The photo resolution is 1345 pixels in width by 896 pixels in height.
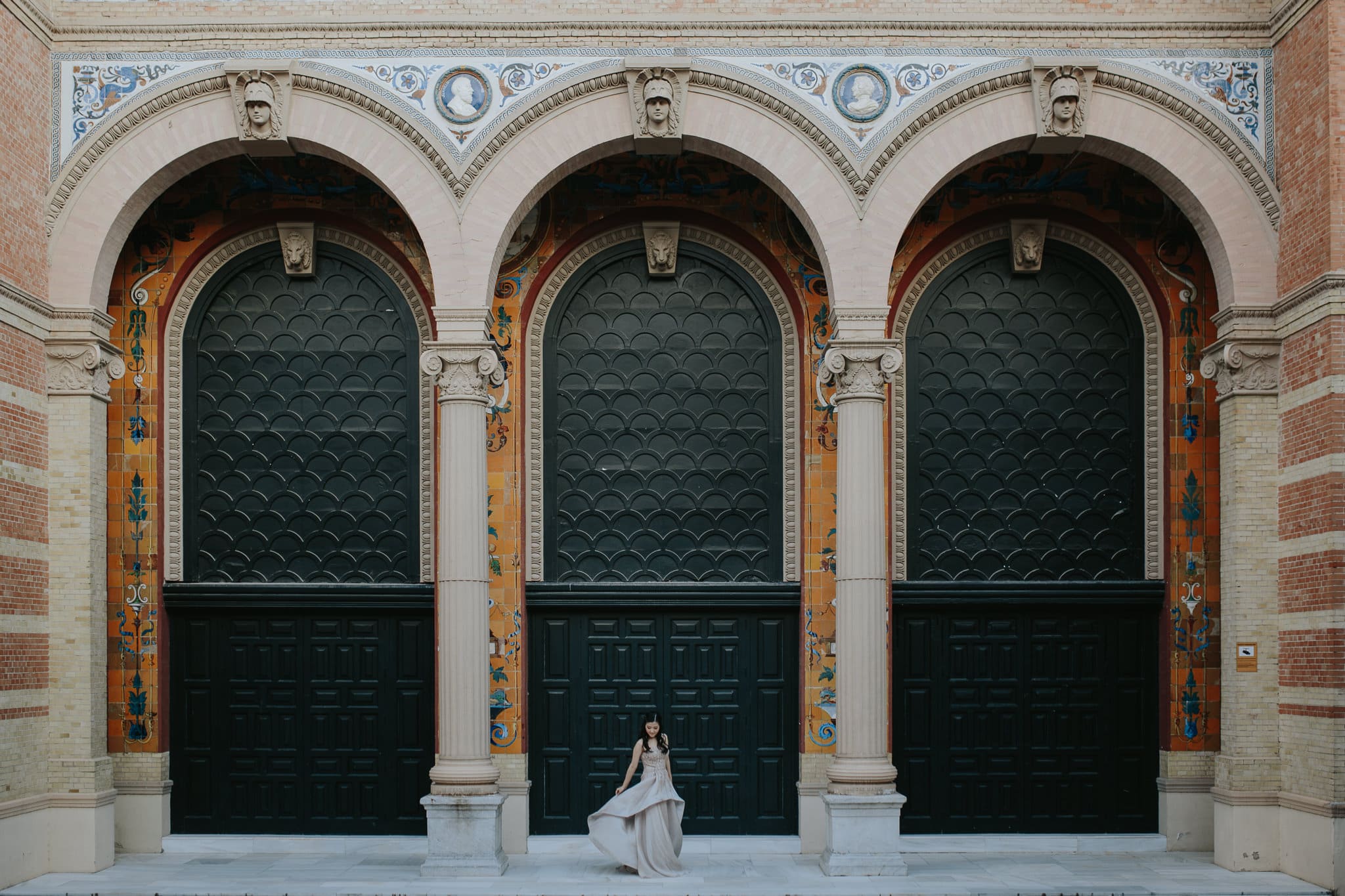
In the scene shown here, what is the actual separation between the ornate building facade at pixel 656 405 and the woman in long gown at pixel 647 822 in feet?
4.03

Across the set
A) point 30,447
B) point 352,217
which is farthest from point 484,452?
point 30,447

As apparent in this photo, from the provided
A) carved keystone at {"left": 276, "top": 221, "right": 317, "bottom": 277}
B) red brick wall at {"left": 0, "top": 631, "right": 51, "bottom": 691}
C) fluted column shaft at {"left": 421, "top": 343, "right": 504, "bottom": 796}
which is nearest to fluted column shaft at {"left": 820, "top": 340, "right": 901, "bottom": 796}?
fluted column shaft at {"left": 421, "top": 343, "right": 504, "bottom": 796}

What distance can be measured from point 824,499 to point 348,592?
560cm

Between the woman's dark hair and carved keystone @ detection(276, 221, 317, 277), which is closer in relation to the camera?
the woman's dark hair

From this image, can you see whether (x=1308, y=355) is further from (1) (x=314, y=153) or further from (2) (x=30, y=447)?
(2) (x=30, y=447)

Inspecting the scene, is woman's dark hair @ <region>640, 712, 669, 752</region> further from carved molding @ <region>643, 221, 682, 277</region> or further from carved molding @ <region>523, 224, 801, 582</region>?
carved molding @ <region>643, 221, 682, 277</region>

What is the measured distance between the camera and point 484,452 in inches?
553

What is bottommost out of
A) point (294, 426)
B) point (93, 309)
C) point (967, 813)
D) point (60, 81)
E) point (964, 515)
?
point (967, 813)

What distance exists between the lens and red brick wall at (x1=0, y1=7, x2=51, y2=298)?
13117 millimetres

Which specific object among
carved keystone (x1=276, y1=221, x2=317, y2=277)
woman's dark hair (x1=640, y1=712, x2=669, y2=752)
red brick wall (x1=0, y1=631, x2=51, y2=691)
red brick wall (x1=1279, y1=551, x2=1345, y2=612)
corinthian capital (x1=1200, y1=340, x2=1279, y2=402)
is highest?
carved keystone (x1=276, y1=221, x2=317, y2=277)

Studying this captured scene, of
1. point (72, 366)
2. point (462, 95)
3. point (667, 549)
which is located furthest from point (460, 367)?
point (72, 366)

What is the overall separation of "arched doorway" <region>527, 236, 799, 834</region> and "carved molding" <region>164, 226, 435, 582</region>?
135 cm

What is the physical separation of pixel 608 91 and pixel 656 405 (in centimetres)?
364

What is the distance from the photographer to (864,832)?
13.3m
